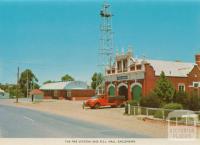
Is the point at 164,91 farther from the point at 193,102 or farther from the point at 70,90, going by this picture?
the point at 70,90

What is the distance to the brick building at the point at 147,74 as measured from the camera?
37344mm

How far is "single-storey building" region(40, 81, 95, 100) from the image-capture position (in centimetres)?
6900

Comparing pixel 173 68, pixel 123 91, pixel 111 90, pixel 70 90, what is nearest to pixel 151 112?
pixel 173 68

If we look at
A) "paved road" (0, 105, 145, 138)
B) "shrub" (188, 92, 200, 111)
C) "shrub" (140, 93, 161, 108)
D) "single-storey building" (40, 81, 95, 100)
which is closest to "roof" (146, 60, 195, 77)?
"shrub" (140, 93, 161, 108)

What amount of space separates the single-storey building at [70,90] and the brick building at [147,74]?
88.4 feet

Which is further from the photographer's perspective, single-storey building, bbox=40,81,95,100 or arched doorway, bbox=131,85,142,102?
single-storey building, bbox=40,81,95,100

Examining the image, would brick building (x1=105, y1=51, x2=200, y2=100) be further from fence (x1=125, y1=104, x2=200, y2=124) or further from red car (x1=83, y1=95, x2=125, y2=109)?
fence (x1=125, y1=104, x2=200, y2=124)

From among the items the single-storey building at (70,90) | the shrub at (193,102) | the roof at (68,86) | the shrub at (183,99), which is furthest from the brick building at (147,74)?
the single-storey building at (70,90)

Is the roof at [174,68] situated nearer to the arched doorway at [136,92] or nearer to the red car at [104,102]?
the arched doorway at [136,92]

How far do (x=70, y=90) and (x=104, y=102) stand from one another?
31742 mm

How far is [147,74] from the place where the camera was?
37531 mm

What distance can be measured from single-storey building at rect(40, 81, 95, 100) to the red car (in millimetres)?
29722

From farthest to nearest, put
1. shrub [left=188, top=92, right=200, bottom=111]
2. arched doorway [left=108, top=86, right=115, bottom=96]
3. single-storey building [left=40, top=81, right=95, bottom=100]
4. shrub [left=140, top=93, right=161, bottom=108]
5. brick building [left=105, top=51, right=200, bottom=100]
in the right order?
1. single-storey building [left=40, top=81, right=95, bottom=100]
2. arched doorway [left=108, top=86, right=115, bottom=96]
3. brick building [left=105, top=51, right=200, bottom=100]
4. shrub [left=140, top=93, right=161, bottom=108]
5. shrub [left=188, top=92, right=200, bottom=111]

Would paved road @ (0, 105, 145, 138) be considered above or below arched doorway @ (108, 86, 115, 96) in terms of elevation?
below
